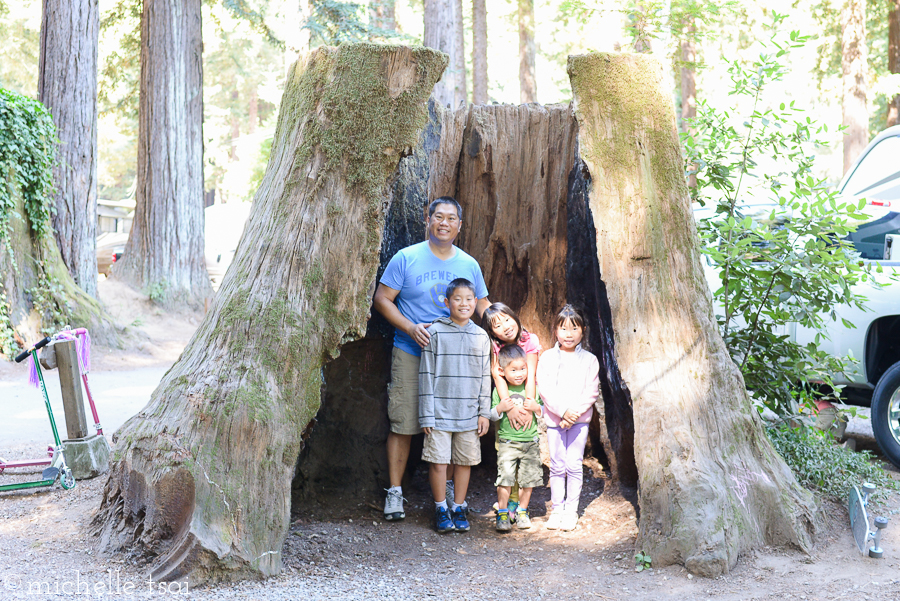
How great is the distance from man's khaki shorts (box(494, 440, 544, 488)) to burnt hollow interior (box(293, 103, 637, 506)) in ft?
2.67


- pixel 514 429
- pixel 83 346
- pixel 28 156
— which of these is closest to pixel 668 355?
pixel 514 429

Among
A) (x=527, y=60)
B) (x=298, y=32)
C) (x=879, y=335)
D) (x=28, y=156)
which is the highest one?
(x=527, y=60)

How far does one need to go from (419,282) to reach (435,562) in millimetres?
1716

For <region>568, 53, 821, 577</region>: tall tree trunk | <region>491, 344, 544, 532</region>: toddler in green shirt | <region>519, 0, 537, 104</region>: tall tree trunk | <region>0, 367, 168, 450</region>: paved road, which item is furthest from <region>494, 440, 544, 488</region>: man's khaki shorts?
<region>519, 0, 537, 104</region>: tall tree trunk

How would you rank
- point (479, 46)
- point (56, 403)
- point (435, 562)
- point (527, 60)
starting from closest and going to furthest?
point (435, 562), point (56, 403), point (479, 46), point (527, 60)

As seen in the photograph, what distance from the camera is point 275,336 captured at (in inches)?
159

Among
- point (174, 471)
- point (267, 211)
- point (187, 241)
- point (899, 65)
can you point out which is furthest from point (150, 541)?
point (899, 65)

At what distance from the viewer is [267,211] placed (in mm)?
4477

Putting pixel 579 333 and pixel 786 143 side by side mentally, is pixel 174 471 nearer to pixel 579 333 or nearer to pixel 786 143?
pixel 579 333

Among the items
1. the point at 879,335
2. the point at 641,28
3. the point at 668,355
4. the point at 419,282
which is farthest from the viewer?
the point at 641,28

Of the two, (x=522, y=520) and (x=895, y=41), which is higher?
(x=895, y=41)

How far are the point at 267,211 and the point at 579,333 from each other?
6.94ft

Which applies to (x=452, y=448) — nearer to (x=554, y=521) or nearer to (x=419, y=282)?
(x=554, y=521)

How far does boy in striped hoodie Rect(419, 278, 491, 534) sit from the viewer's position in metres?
4.64
